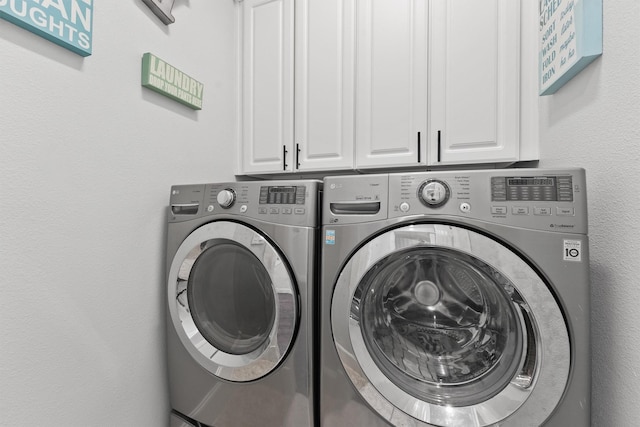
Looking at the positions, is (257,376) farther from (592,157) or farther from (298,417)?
(592,157)

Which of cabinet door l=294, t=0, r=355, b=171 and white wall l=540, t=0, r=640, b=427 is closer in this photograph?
white wall l=540, t=0, r=640, b=427

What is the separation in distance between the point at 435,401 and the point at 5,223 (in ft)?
3.93

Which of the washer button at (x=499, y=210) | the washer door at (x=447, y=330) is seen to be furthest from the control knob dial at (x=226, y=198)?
the washer button at (x=499, y=210)

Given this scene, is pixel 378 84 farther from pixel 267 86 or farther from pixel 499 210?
pixel 499 210

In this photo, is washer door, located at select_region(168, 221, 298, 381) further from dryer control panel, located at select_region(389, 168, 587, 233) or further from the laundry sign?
the laundry sign

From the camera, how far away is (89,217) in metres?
0.89

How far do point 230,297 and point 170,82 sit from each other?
2.90 ft

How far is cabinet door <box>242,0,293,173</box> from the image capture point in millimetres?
1505

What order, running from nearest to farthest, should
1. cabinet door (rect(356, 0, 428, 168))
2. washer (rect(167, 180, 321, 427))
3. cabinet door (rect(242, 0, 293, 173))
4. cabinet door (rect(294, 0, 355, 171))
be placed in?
washer (rect(167, 180, 321, 427)), cabinet door (rect(356, 0, 428, 168)), cabinet door (rect(294, 0, 355, 171)), cabinet door (rect(242, 0, 293, 173))

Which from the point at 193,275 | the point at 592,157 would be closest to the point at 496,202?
the point at 592,157

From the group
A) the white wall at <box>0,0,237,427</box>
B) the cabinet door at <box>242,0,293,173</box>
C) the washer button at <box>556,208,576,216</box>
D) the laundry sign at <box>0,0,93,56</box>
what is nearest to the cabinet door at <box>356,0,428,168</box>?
the cabinet door at <box>242,0,293,173</box>

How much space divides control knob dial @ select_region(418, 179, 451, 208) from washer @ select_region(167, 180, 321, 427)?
0.34m

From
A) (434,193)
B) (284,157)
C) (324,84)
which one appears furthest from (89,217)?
(324,84)

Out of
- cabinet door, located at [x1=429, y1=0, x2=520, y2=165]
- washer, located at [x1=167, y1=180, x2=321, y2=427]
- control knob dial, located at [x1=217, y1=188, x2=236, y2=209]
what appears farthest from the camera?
cabinet door, located at [x1=429, y1=0, x2=520, y2=165]
